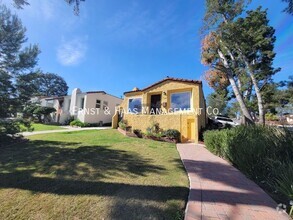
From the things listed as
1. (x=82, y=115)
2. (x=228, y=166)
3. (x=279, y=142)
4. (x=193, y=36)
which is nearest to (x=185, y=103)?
(x=193, y=36)

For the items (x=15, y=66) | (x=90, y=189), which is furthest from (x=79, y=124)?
(x=90, y=189)

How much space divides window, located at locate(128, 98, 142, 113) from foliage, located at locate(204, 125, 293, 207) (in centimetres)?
1261

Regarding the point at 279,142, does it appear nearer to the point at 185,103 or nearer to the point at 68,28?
the point at 185,103

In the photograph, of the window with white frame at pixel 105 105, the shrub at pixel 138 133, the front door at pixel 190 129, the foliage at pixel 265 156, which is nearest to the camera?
the foliage at pixel 265 156

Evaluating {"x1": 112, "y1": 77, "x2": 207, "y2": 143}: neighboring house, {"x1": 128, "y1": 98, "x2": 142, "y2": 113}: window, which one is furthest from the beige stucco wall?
{"x1": 128, "y1": 98, "x2": 142, "y2": 113}: window

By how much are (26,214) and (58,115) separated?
95.7 ft

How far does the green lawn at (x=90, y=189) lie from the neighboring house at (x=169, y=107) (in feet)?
28.4

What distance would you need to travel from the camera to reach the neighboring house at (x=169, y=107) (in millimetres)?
15180

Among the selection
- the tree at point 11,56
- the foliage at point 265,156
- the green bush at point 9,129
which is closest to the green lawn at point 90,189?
the foliage at point 265,156

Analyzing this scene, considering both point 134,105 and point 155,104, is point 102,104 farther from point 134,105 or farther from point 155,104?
point 155,104

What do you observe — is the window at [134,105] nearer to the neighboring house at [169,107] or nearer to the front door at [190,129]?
the neighboring house at [169,107]

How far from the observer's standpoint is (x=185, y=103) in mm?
17016

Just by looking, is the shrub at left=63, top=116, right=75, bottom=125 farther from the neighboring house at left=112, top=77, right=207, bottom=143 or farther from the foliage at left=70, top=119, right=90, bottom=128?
the neighboring house at left=112, top=77, right=207, bottom=143

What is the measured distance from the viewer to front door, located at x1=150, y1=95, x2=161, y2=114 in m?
18.8
